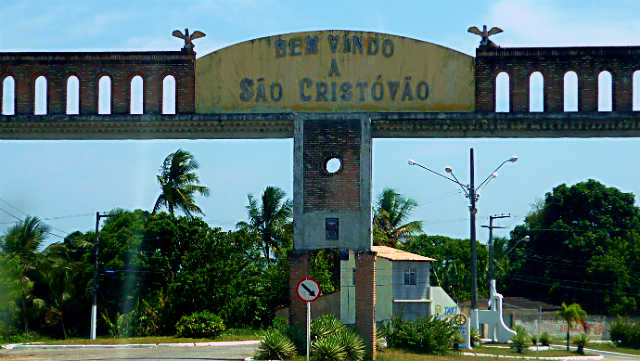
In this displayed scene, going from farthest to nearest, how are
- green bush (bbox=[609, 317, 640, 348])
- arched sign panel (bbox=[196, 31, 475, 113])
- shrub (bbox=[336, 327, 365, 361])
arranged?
green bush (bbox=[609, 317, 640, 348]) < arched sign panel (bbox=[196, 31, 475, 113]) < shrub (bbox=[336, 327, 365, 361])

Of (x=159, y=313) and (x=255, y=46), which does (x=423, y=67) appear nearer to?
(x=255, y=46)

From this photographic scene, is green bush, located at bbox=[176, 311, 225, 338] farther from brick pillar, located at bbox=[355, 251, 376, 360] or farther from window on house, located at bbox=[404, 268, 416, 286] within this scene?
brick pillar, located at bbox=[355, 251, 376, 360]

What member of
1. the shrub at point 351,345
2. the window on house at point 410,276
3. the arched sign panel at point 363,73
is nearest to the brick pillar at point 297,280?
the shrub at point 351,345

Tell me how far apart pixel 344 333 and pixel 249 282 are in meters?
29.7

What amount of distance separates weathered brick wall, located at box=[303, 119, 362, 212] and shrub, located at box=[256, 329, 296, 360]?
12.2ft

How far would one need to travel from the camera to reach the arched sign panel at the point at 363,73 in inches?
1028

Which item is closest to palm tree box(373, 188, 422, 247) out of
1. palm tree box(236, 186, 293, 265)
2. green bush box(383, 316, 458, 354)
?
palm tree box(236, 186, 293, 265)

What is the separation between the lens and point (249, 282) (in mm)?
53812

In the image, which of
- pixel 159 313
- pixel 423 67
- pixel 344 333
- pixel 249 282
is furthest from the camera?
pixel 249 282

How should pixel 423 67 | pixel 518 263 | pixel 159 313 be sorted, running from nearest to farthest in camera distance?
pixel 423 67 < pixel 159 313 < pixel 518 263

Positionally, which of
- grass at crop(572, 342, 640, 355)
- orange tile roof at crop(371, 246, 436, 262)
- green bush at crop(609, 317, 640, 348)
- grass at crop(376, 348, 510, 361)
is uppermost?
orange tile roof at crop(371, 246, 436, 262)

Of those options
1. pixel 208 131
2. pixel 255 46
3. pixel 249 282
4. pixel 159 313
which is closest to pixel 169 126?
pixel 208 131

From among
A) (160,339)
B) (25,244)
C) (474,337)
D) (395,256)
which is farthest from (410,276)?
(25,244)

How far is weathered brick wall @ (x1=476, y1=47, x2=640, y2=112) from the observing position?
25859 mm
